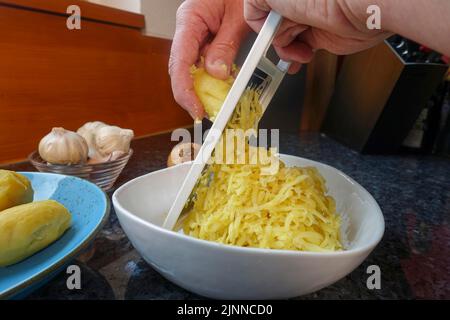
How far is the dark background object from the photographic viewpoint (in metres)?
1.11

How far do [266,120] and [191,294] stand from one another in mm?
1318

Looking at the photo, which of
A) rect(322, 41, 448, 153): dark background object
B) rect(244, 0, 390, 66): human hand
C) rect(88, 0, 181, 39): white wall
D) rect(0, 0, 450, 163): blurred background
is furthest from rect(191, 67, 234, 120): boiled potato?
rect(88, 0, 181, 39): white wall

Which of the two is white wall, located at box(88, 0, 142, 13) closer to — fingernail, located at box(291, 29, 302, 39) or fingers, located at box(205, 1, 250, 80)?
fingers, located at box(205, 1, 250, 80)

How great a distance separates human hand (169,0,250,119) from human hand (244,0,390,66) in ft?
0.27

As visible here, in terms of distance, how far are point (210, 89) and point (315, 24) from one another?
0.65 ft

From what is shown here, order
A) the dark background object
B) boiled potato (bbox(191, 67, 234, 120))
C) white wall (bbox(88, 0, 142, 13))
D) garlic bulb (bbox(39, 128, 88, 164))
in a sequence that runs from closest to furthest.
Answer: boiled potato (bbox(191, 67, 234, 120))
garlic bulb (bbox(39, 128, 88, 164))
the dark background object
white wall (bbox(88, 0, 142, 13))

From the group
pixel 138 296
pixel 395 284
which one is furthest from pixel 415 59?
pixel 138 296

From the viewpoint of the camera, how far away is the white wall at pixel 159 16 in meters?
1.38

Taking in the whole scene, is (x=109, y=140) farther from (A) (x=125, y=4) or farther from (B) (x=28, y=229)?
(A) (x=125, y=4)

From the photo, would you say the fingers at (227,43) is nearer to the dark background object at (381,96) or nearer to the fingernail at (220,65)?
the fingernail at (220,65)

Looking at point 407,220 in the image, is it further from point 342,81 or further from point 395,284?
point 342,81

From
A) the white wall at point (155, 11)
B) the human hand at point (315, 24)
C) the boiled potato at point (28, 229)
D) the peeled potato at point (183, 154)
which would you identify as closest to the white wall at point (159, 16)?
the white wall at point (155, 11)

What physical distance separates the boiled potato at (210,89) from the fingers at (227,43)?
1 centimetres

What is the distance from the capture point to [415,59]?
44.7 inches
